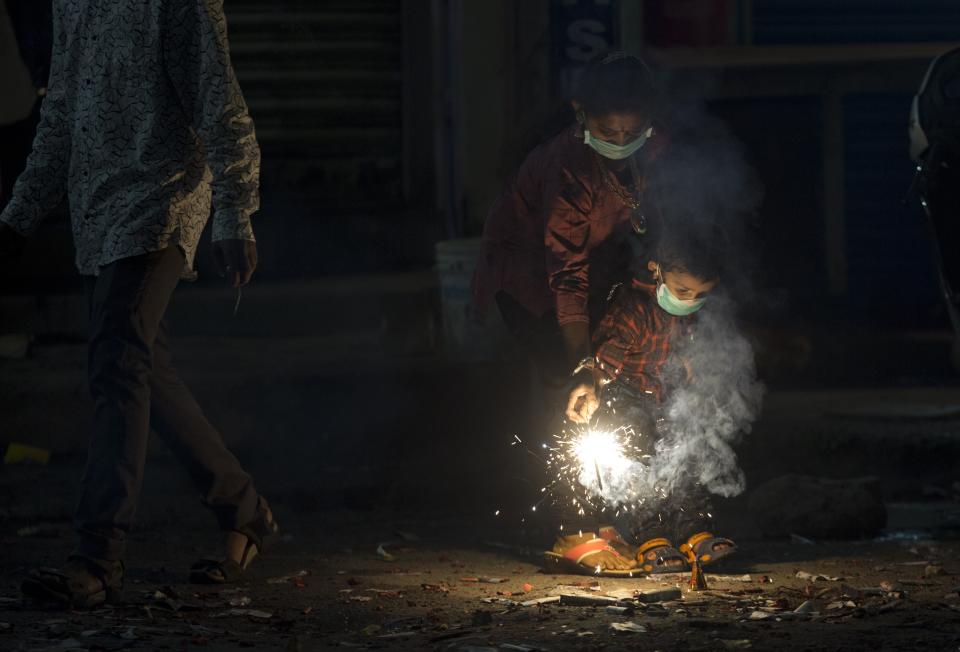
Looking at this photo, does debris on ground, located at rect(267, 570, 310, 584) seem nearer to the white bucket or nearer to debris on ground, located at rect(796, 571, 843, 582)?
debris on ground, located at rect(796, 571, 843, 582)

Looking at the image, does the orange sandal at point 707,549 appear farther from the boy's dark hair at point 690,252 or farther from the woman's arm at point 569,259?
the boy's dark hair at point 690,252

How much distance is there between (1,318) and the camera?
9.84 metres

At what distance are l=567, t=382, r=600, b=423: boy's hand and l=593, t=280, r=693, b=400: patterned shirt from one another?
11.1 inches

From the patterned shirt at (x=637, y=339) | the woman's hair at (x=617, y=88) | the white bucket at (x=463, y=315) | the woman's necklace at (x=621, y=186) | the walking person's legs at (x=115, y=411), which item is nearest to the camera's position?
the walking person's legs at (x=115, y=411)

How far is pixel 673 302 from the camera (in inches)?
242

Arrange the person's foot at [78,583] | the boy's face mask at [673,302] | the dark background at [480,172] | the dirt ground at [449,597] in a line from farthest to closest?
the dark background at [480,172]
the boy's face mask at [673,302]
the person's foot at [78,583]
the dirt ground at [449,597]

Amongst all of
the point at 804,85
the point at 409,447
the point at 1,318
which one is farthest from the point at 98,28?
the point at 804,85

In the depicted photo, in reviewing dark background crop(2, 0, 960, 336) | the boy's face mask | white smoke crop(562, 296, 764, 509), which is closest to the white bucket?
dark background crop(2, 0, 960, 336)

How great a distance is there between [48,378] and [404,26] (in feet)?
13.0

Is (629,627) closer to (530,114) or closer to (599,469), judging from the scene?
(599,469)

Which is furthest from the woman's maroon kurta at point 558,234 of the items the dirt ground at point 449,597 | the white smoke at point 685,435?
the dirt ground at point 449,597

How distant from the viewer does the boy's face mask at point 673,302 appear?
20.1 feet

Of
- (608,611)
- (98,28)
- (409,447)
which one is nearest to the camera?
(608,611)

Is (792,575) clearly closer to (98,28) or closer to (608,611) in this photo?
(608,611)
